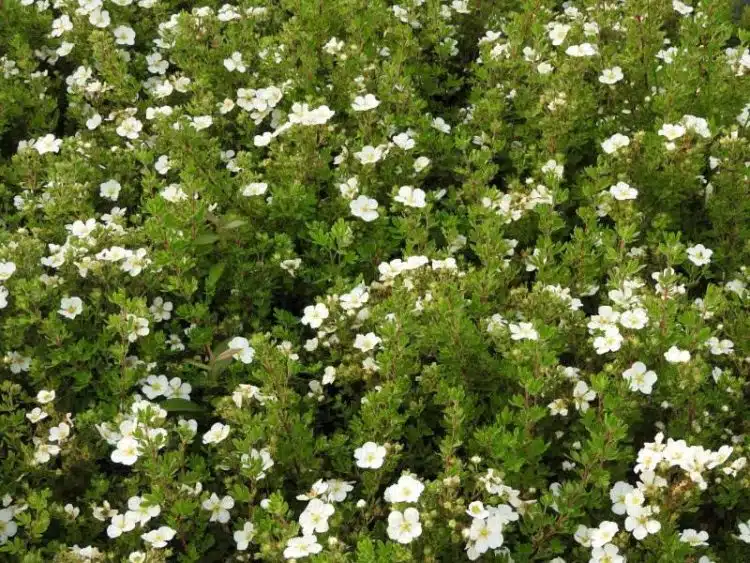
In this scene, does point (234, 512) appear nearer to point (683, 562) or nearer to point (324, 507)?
point (324, 507)

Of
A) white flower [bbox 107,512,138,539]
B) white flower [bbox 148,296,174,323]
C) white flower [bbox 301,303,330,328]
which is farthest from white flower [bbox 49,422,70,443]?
white flower [bbox 301,303,330,328]

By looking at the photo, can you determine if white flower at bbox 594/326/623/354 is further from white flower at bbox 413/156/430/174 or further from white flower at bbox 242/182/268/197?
white flower at bbox 242/182/268/197

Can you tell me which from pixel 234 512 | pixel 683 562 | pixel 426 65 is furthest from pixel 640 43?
pixel 234 512

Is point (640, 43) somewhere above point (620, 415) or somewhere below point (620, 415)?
above

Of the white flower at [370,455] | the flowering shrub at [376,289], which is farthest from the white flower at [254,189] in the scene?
the white flower at [370,455]

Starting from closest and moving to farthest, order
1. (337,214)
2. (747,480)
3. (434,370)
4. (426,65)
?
(747,480) < (434,370) < (337,214) < (426,65)

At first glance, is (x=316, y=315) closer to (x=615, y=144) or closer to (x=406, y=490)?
(x=406, y=490)

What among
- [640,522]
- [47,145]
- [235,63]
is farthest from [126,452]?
[235,63]

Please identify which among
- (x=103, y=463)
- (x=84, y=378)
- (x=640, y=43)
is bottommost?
(x=103, y=463)
